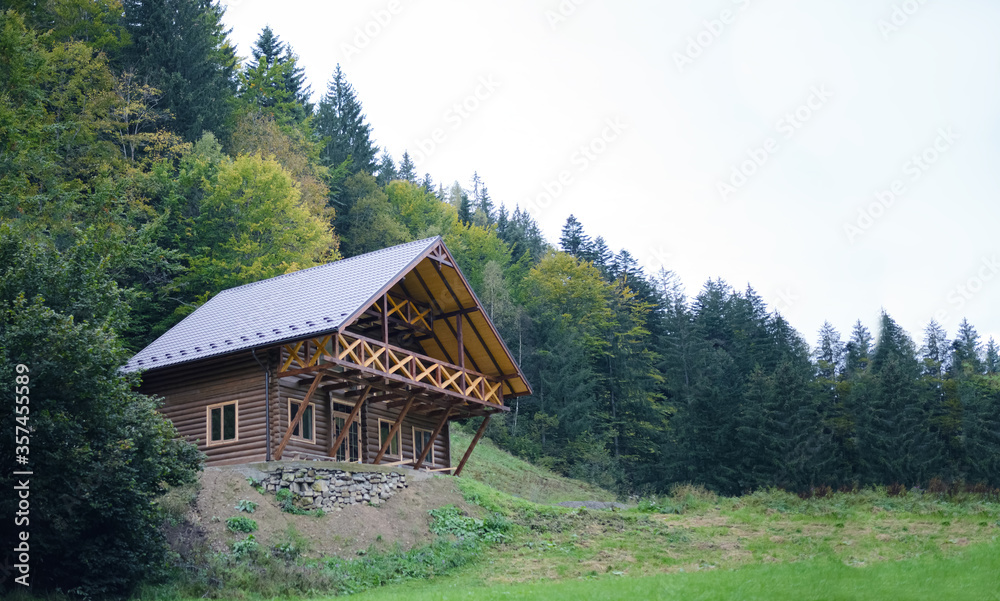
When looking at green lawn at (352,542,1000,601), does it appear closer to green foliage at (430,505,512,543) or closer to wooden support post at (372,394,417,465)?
green foliage at (430,505,512,543)

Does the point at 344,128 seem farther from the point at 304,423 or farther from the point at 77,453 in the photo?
the point at 77,453

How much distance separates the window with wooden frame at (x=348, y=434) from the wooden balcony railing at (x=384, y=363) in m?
2.13

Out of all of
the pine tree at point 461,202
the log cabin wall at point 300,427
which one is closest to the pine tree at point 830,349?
the pine tree at point 461,202

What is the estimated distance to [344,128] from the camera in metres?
70.1

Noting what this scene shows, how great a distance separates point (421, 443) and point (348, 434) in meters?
4.19

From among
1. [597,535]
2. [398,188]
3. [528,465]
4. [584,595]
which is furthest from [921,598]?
[398,188]

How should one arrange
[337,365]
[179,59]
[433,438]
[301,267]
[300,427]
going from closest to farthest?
1. [337,365]
2. [300,427]
3. [433,438]
4. [301,267]
5. [179,59]

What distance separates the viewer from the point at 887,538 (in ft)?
71.9

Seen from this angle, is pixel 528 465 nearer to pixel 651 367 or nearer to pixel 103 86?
pixel 651 367

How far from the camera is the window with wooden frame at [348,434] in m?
26.8

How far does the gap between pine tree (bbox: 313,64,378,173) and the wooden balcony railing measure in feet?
130

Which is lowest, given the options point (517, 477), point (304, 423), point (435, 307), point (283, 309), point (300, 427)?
point (517, 477)

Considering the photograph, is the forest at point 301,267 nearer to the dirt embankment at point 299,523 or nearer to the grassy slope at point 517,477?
the dirt embankment at point 299,523

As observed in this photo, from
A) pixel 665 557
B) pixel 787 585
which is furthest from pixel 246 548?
pixel 787 585
